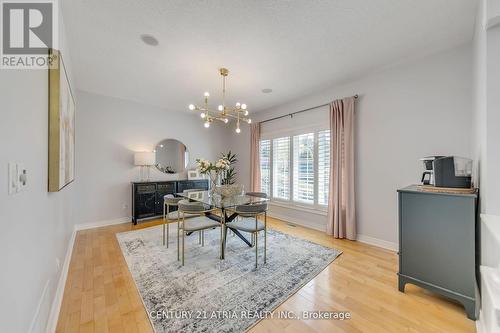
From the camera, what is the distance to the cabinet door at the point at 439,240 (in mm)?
1743

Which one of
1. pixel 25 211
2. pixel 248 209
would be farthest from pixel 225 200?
pixel 25 211

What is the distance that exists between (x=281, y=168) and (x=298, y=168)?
49 cm

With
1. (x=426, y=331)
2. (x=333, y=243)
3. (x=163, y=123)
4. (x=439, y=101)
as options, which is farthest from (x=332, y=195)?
(x=163, y=123)

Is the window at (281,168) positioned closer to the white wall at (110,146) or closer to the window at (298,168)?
the window at (298,168)

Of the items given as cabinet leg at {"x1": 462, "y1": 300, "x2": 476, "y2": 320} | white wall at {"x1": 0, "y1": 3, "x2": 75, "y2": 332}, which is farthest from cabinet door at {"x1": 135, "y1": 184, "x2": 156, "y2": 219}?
cabinet leg at {"x1": 462, "y1": 300, "x2": 476, "y2": 320}

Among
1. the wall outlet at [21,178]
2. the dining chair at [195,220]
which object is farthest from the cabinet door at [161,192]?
the wall outlet at [21,178]

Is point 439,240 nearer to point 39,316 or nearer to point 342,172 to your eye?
point 342,172

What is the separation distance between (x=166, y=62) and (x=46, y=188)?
85.1 inches

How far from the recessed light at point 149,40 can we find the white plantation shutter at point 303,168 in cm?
307

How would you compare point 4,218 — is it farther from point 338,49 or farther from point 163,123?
point 163,123

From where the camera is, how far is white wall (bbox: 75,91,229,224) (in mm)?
4023

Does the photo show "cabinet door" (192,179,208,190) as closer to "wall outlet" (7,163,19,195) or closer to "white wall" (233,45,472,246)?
"white wall" (233,45,472,246)

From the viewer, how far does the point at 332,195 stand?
364 centimetres

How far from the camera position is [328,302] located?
6.18 ft
